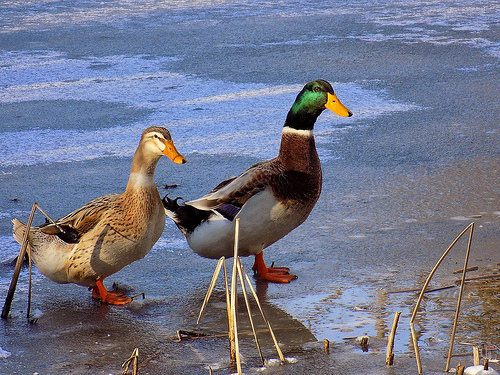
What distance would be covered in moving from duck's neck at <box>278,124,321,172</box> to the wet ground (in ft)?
1.80

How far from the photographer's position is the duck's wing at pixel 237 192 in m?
4.06

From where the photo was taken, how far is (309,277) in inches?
162

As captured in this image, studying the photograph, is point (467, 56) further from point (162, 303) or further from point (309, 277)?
point (162, 303)

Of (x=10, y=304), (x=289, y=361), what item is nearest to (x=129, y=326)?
(x=10, y=304)

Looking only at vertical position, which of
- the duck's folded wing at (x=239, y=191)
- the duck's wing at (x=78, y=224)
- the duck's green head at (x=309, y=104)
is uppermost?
the duck's green head at (x=309, y=104)

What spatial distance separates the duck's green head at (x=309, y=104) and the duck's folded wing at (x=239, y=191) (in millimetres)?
360

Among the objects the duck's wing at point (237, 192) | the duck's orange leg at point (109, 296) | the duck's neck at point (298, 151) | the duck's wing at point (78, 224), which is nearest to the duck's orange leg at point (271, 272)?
the duck's wing at point (237, 192)

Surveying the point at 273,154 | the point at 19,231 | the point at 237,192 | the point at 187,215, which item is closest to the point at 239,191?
the point at 237,192

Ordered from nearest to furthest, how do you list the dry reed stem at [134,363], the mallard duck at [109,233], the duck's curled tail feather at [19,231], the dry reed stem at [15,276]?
the dry reed stem at [134,363]
the dry reed stem at [15,276]
the mallard duck at [109,233]
the duck's curled tail feather at [19,231]

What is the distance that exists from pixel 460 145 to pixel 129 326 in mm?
3628

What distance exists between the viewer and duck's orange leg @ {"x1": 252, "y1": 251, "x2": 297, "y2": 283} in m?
4.10

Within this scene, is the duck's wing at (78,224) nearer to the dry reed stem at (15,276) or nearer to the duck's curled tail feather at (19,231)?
the duck's curled tail feather at (19,231)

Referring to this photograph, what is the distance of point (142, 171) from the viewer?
391 centimetres

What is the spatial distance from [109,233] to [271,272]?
3.08ft
